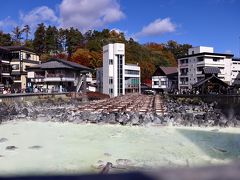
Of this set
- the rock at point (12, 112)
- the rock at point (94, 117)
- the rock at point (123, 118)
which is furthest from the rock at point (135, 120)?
the rock at point (12, 112)

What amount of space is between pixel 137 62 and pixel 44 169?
74.4m

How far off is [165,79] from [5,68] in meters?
37.5

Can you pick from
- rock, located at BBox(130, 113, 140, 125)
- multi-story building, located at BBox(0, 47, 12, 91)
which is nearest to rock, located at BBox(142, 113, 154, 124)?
rock, located at BBox(130, 113, 140, 125)

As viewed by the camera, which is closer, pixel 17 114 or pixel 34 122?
pixel 34 122

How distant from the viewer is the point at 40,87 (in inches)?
2239

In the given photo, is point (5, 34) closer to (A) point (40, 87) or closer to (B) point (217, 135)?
(A) point (40, 87)

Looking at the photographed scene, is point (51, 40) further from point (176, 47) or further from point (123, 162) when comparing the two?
point (123, 162)

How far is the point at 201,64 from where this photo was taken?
66562 millimetres

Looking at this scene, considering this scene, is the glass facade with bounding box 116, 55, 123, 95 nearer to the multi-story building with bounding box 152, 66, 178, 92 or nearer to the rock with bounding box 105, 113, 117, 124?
the multi-story building with bounding box 152, 66, 178, 92

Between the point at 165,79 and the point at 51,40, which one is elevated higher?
the point at 51,40

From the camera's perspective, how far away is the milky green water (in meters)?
13.8

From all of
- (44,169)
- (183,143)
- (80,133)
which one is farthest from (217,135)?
(44,169)

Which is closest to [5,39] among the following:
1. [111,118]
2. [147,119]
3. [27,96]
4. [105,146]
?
[27,96]

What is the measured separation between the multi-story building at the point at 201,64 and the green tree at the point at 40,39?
3415 cm
